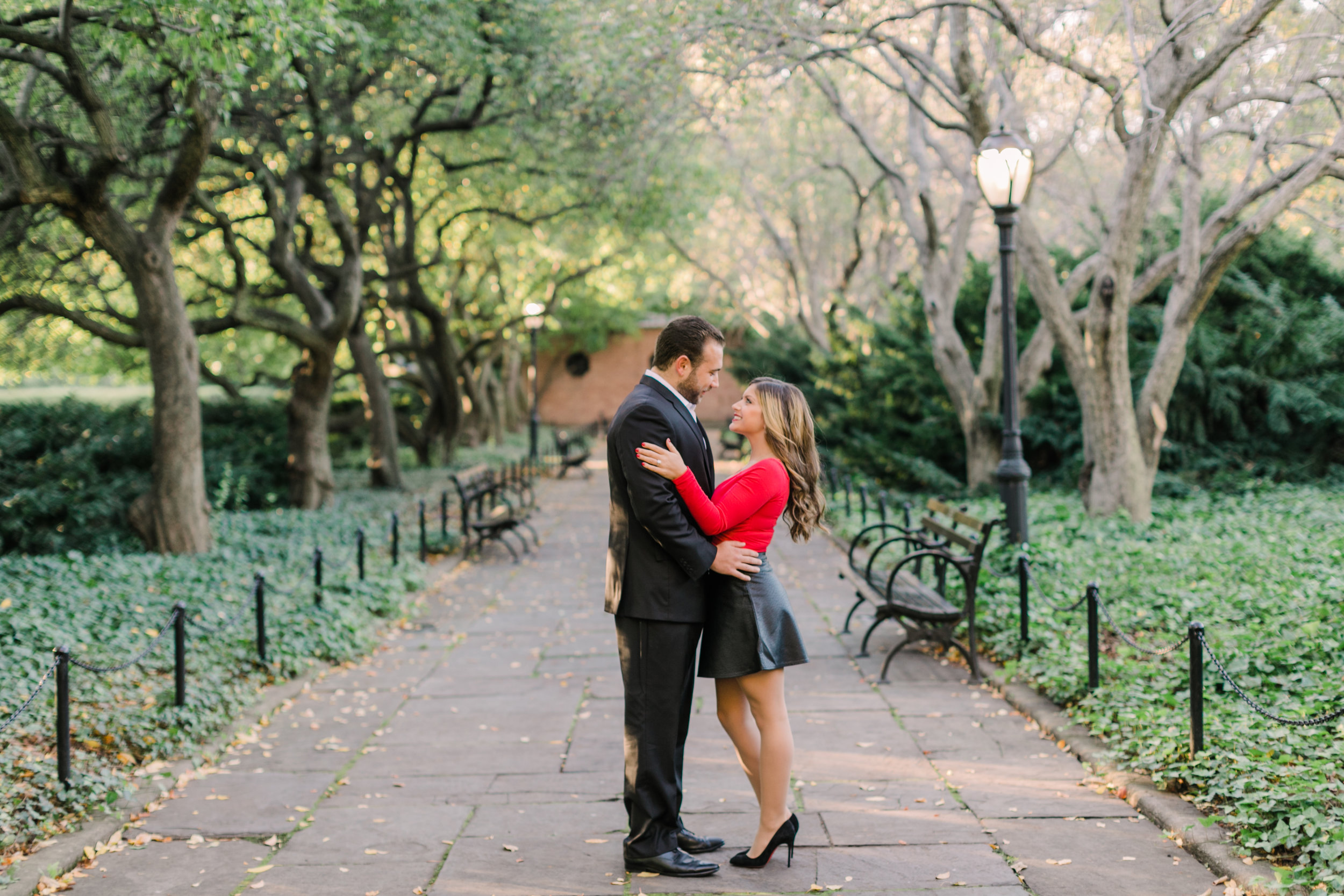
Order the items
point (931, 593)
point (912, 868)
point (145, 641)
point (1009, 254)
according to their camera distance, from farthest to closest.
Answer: point (1009, 254), point (931, 593), point (145, 641), point (912, 868)

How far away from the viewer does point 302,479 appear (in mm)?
15469

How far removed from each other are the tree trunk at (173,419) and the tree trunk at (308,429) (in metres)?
4.27

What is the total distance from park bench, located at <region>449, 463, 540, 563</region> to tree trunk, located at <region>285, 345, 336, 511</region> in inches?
99.0

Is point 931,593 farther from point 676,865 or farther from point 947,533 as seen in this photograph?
point 676,865

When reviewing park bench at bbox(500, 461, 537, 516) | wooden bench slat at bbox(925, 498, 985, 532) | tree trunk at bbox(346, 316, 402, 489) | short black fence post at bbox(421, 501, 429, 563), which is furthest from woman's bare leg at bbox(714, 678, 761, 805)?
tree trunk at bbox(346, 316, 402, 489)

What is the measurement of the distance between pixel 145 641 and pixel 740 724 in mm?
4740

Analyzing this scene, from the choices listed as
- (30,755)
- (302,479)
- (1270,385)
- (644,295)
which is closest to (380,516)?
(302,479)

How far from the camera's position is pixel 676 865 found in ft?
13.0

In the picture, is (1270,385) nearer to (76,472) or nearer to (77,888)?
(77,888)

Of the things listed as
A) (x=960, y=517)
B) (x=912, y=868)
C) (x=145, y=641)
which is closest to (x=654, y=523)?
(x=912, y=868)

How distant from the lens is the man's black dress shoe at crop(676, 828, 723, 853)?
4.20 metres

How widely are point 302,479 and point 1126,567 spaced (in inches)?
457

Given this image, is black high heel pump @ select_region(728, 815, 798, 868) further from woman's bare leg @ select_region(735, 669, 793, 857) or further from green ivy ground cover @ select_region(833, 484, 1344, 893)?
green ivy ground cover @ select_region(833, 484, 1344, 893)

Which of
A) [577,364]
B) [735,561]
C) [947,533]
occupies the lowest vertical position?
[947,533]
